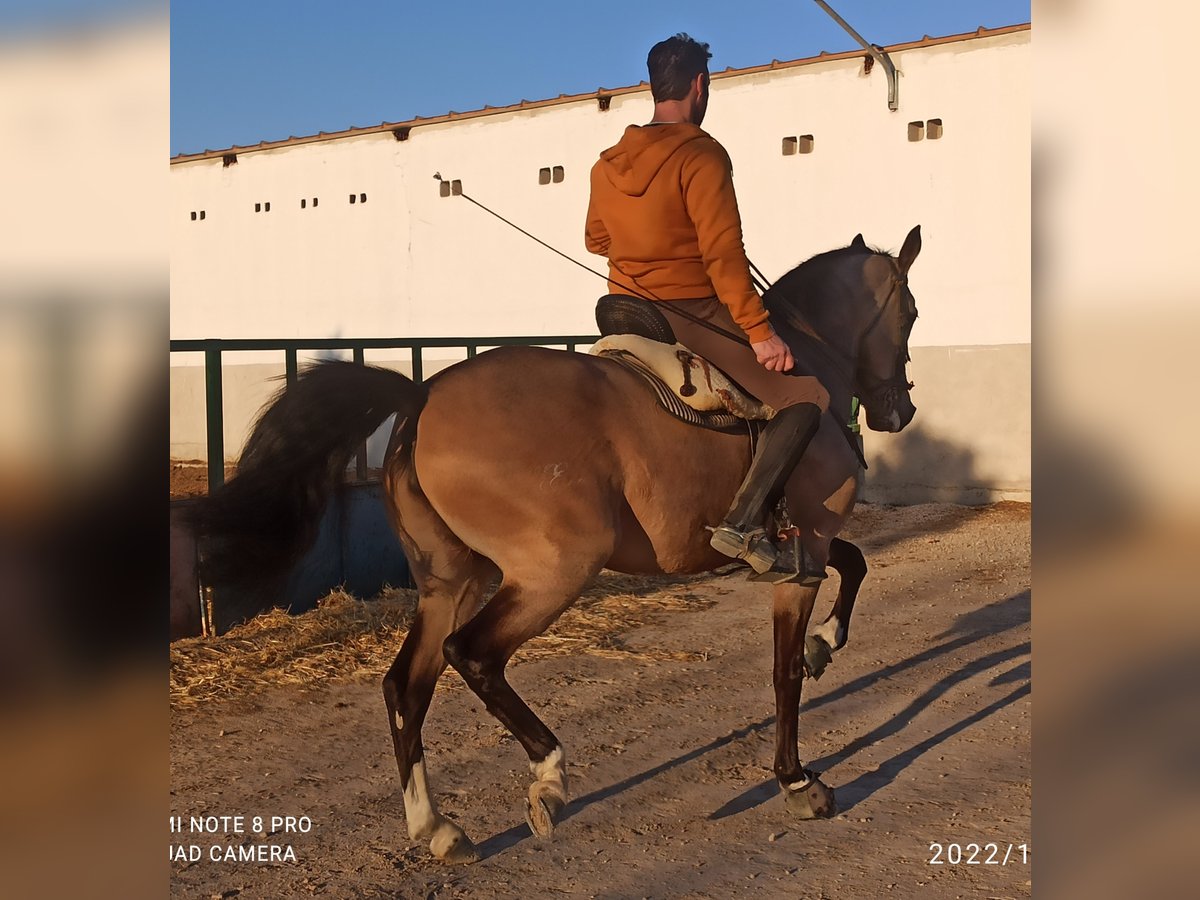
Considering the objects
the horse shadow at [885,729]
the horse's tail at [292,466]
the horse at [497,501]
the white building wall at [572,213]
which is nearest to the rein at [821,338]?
the horse at [497,501]

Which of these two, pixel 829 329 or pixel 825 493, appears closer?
pixel 825 493

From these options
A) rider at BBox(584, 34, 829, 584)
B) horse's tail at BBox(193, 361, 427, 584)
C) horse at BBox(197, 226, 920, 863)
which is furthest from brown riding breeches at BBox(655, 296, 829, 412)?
horse's tail at BBox(193, 361, 427, 584)

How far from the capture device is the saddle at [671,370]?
4.34 metres

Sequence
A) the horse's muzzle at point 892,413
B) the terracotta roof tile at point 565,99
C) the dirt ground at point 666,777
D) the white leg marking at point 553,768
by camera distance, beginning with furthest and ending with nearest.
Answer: the terracotta roof tile at point 565,99 → the horse's muzzle at point 892,413 → the white leg marking at point 553,768 → the dirt ground at point 666,777

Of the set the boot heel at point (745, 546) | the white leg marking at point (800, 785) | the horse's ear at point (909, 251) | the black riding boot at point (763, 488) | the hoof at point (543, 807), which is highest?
the horse's ear at point (909, 251)

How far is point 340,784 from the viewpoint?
15.9ft

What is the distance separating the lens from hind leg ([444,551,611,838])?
3.95m

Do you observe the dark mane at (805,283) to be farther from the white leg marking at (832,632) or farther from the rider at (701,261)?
the white leg marking at (832,632)

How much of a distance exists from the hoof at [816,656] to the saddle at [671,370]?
4.65 ft
